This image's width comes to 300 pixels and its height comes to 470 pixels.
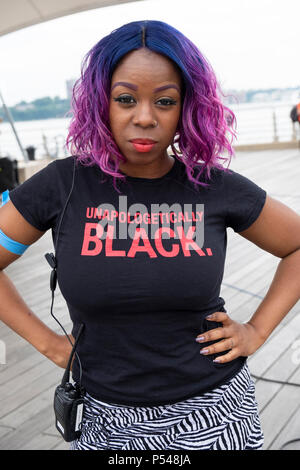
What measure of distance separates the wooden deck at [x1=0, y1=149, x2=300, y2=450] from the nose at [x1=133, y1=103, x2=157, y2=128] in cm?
164

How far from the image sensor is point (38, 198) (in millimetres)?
1064

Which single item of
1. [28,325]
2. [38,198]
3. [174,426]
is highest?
[38,198]

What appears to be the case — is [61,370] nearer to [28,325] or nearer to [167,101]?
[28,325]

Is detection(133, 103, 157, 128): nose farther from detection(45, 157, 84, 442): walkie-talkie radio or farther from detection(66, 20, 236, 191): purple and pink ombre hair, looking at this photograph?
detection(45, 157, 84, 442): walkie-talkie radio

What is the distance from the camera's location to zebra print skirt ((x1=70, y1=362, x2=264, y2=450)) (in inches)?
40.4

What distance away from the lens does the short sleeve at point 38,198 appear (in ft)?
3.49

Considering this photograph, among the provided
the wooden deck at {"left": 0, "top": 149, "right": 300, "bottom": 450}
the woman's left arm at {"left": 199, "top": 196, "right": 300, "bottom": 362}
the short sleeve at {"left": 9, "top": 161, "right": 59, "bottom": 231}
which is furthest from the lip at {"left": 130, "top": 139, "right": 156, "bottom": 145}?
the wooden deck at {"left": 0, "top": 149, "right": 300, "bottom": 450}

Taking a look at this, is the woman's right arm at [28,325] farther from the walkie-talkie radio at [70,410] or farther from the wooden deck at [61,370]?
the wooden deck at [61,370]

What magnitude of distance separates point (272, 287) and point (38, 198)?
57cm

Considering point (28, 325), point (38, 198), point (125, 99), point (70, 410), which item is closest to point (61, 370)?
point (28, 325)

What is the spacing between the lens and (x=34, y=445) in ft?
7.58

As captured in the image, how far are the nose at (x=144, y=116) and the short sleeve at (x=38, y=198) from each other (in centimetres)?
19
